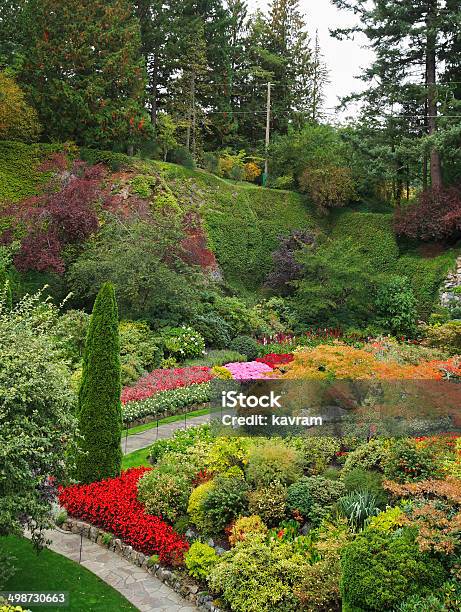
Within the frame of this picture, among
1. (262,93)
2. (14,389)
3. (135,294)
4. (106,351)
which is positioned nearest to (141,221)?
(135,294)

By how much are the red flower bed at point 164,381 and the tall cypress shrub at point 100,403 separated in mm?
4188

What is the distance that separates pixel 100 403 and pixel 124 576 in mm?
2652

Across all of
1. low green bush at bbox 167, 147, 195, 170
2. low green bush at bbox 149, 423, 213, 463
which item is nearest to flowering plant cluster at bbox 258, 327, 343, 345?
low green bush at bbox 149, 423, 213, 463

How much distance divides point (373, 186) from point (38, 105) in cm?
1526

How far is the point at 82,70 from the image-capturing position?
22969 millimetres

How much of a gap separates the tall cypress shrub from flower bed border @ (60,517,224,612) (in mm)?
813

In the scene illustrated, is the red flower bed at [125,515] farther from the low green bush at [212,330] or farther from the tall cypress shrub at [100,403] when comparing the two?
the low green bush at [212,330]

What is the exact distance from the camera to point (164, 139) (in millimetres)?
26281

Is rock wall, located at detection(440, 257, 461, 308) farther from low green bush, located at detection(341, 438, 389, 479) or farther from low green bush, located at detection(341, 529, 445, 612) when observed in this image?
low green bush, located at detection(341, 529, 445, 612)

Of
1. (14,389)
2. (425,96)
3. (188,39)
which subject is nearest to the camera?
(14,389)

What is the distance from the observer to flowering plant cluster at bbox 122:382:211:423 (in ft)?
42.0

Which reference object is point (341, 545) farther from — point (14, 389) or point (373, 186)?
point (373, 186)
